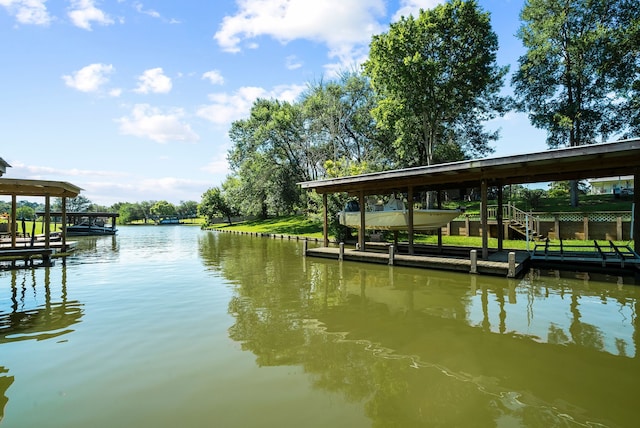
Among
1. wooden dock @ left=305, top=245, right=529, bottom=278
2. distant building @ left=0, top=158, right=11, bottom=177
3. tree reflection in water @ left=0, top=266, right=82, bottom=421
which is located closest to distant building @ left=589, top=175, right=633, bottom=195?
wooden dock @ left=305, top=245, right=529, bottom=278

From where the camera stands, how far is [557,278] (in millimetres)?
10219

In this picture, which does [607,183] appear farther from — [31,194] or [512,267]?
[31,194]

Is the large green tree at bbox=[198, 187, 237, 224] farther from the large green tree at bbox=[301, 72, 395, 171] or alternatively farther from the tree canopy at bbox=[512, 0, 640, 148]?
the tree canopy at bbox=[512, 0, 640, 148]

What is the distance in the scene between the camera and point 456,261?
36.8ft

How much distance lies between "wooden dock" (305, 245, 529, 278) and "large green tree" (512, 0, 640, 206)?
54.1 ft

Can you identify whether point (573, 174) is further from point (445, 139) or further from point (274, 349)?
point (445, 139)

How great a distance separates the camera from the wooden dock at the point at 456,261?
10.2 meters

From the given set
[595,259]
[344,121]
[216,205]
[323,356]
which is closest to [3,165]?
[323,356]

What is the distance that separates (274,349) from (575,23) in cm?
3293

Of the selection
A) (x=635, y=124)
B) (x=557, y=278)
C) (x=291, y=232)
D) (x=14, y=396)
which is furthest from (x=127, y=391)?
(x=635, y=124)

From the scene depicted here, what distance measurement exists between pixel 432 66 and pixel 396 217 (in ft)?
48.7

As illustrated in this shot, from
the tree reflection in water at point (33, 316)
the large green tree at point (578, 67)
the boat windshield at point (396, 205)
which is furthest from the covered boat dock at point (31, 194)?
the large green tree at point (578, 67)

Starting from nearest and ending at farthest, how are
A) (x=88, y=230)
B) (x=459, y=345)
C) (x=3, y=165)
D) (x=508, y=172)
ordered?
(x=459, y=345)
(x=3, y=165)
(x=508, y=172)
(x=88, y=230)

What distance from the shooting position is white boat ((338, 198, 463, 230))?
1366 cm
